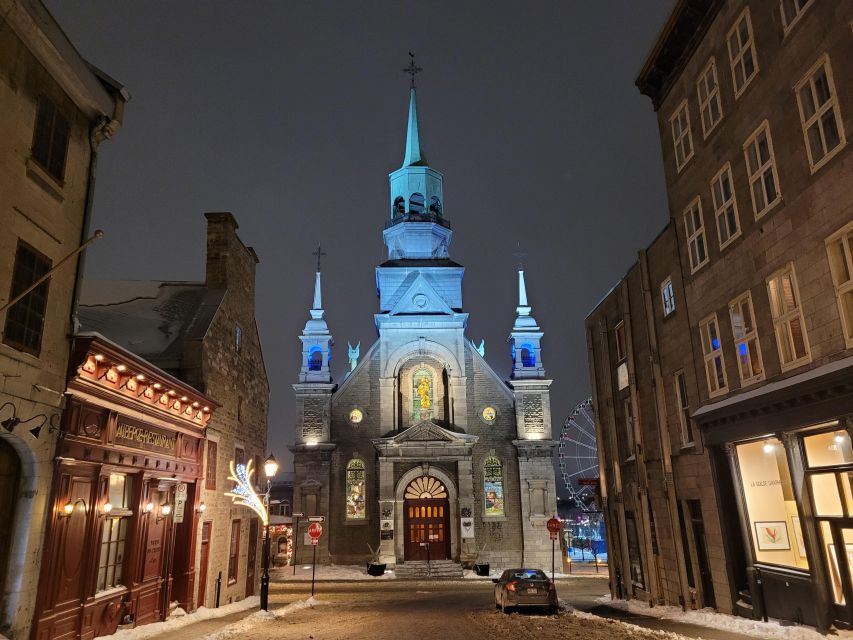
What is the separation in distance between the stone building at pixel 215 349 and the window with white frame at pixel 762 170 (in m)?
14.2

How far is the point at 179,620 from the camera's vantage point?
16.0m

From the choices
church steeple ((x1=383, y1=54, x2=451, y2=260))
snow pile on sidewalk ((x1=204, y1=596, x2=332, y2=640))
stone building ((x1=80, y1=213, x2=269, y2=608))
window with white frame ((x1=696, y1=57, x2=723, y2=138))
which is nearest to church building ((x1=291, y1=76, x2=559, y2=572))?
church steeple ((x1=383, y1=54, x2=451, y2=260))

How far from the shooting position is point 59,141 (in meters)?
11.6

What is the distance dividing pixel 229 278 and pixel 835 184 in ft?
55.9

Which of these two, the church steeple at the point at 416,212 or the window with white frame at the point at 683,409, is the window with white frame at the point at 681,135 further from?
the church steeple at the point at 416,212

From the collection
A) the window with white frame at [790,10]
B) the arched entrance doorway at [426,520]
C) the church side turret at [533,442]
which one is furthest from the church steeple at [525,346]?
the window with white frame at [790,10]

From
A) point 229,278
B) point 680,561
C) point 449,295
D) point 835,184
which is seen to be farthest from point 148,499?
point 449,295

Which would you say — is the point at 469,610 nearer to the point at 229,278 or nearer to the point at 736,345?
the point at 736,345

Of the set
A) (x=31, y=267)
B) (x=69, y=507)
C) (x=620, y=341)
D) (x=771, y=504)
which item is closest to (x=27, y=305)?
(x=31, y=267)

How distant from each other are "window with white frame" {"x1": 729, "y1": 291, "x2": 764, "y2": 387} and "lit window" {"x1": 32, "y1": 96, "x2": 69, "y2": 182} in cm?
Result: 1325

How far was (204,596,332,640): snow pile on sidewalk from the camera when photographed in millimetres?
13453

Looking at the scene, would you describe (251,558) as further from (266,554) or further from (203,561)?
(266,554)

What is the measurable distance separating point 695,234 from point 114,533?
14.9m

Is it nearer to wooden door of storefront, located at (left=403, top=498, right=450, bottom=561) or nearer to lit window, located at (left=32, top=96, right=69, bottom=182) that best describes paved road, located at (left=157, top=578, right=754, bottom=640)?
lit window, located at (left=32, top=96, right=69, bottom=182)
